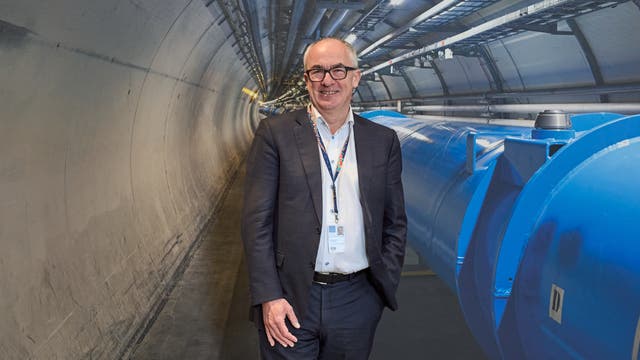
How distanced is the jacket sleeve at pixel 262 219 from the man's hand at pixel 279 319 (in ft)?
→ 0.10

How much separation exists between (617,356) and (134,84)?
11.8 ft

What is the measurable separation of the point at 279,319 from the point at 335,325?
0.74ft

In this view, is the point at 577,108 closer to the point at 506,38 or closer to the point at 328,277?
the point at 506,38

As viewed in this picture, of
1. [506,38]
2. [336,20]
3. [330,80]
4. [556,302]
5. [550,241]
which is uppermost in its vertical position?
[336,20]

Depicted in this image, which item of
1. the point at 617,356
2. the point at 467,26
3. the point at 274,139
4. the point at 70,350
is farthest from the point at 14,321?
the point at 467,26

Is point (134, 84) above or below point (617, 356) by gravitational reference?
above

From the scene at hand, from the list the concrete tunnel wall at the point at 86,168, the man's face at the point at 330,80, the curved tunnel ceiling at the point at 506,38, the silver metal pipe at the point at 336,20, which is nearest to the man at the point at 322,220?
the man's face at the point at 330,80

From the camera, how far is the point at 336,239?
1945 millimetres

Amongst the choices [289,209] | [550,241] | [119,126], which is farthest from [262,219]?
[119,126]

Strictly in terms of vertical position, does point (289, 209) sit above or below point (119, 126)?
below

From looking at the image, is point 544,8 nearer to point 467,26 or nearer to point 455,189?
point 455,189

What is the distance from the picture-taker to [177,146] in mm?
6543

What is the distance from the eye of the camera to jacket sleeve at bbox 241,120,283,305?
6.19ft

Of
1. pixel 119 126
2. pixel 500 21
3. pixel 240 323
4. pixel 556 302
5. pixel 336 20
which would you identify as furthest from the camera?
pixel 336 20
